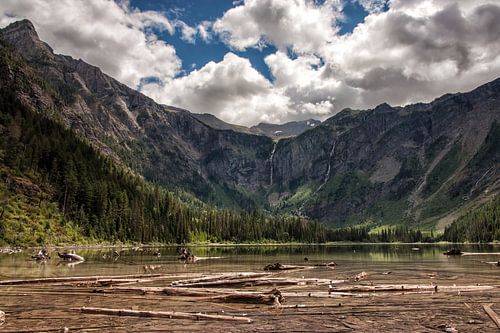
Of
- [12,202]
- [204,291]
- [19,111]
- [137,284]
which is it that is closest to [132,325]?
[204,291]

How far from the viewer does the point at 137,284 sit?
37688mm

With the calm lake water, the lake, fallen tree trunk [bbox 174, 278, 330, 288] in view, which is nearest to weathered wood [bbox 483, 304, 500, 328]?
the lake

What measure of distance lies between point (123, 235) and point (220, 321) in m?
159

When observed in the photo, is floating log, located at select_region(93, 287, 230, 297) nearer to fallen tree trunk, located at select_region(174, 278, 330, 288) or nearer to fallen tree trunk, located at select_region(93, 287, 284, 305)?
fallen tree trunk, located at select_region(93, 287, 284, 305)

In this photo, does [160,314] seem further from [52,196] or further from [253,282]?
[52,196]

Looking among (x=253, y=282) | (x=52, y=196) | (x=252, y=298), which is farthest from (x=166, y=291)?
(x=52, y=196)

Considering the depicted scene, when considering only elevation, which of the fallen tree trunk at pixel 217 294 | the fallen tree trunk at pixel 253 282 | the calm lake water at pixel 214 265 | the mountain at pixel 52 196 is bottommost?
the calm lake water at pixel 214 265

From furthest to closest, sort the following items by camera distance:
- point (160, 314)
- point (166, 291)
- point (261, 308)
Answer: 1. point (166, 291)
2. point (261, 308)
3. point (160, 314)

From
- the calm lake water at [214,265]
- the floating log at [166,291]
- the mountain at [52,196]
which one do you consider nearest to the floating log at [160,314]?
the floating log at [166,291]

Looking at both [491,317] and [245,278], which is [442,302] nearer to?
[491,317]

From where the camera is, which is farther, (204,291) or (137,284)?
(137,284)

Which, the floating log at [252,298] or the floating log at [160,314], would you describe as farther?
the floating log at [252,298]

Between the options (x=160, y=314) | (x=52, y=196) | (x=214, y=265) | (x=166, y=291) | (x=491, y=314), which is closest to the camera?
(x=160, y=314)

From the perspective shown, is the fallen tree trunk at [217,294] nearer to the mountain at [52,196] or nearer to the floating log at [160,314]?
the floating log at [160,314]
